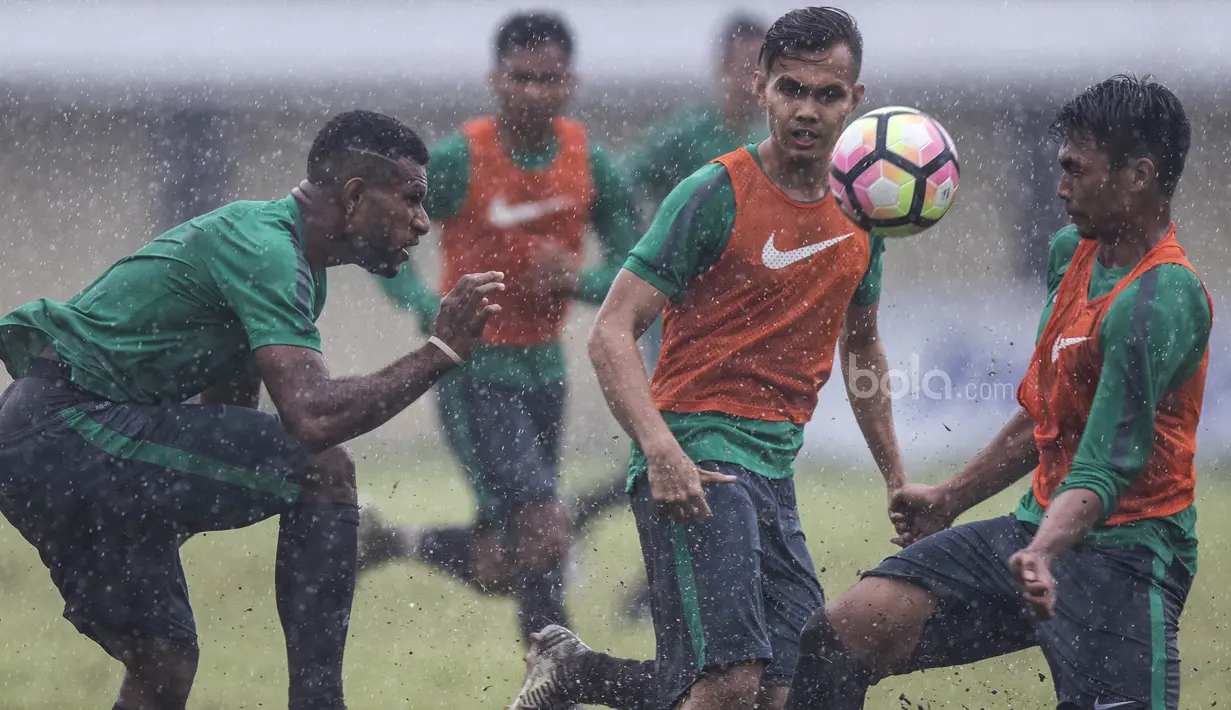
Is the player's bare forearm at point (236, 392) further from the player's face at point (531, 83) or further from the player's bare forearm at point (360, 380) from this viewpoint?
the player's face at point (531, 83)

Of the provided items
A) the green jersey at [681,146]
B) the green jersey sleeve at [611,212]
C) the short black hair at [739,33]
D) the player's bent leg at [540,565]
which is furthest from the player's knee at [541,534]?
the short black hair at [739,33]

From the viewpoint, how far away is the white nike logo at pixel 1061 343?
372 cm

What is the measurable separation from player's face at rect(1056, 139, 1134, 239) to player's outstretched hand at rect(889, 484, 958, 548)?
769mm

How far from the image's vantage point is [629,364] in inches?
151

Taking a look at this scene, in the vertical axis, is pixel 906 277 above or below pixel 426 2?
below

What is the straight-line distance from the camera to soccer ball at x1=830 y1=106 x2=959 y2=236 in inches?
163

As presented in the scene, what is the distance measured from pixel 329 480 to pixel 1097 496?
73.4 inches

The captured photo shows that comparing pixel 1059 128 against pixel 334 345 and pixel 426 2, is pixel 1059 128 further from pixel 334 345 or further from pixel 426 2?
pixel 426 2

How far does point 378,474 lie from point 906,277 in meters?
6.50

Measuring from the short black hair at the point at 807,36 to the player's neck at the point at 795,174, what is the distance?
22cm

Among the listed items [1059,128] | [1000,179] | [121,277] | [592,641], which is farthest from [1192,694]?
[1000,179]

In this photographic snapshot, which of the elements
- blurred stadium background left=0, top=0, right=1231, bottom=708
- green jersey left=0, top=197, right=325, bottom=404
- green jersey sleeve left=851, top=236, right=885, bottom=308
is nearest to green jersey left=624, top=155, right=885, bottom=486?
green jersey sleeve left=851, top=236, right=885, bottom=308

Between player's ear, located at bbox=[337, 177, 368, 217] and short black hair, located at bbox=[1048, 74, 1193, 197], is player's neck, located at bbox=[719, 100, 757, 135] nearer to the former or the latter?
player's ear, located at bbox=[337, 177, 368, 217]

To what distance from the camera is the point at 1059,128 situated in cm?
390
